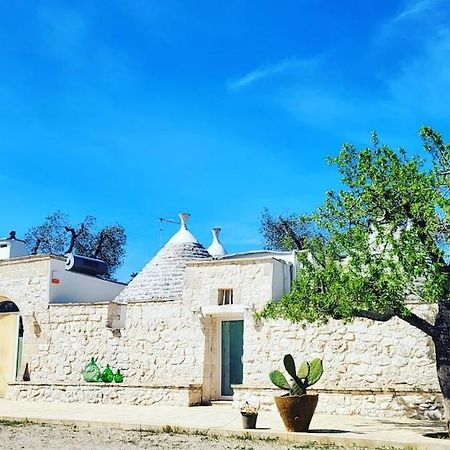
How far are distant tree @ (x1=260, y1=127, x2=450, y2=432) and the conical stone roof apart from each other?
769 centimetres

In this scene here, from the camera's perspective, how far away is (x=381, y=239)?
1094cm

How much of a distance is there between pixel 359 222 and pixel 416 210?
4.34ft

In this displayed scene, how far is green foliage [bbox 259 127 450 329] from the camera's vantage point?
10.6 metres

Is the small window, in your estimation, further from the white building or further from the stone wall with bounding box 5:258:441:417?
the stone wall with bounding box 5:258:441:417

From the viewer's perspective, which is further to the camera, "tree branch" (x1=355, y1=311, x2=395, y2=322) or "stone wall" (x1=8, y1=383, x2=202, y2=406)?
"stone wall" (x1=8, y1=383, x2=202, y2=406)

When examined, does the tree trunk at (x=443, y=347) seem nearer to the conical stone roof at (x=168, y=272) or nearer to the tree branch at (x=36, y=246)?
the conical stone roof at (x=168, y=272)

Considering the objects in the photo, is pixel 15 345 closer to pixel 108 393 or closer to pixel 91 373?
pixel 91 373

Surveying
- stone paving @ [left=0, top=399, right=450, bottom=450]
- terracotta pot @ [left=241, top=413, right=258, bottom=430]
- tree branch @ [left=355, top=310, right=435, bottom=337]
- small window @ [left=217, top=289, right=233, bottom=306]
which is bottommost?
stone paving @ [left=0, top=399, right=450, bottom=450]

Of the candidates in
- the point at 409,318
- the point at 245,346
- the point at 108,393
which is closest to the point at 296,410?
the point at 409,318

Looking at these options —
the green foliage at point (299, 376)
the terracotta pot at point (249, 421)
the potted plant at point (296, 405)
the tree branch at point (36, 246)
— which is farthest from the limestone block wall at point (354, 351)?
the tree branch at point (36, 246)

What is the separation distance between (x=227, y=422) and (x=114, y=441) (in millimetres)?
3057

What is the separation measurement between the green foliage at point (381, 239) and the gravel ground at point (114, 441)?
97.0 inches

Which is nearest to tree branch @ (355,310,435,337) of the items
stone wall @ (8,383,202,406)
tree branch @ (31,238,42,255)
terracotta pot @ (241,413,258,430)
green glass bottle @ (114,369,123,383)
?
terracotta pot @ (241,413,258,430)

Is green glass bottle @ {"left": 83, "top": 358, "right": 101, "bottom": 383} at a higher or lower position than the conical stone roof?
lower
